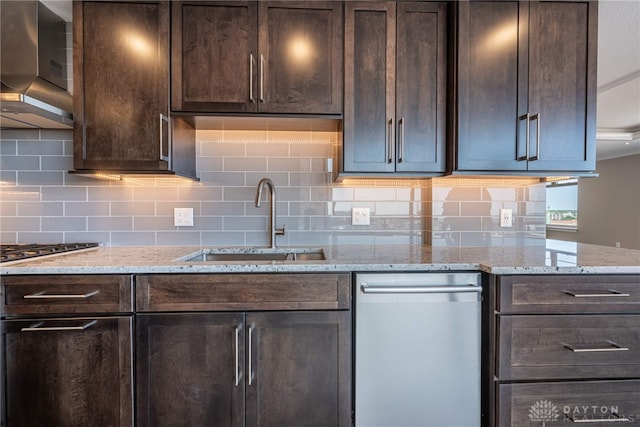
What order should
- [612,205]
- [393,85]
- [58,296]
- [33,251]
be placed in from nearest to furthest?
[58,296] → [33,251] → [393,85] → [612,205]

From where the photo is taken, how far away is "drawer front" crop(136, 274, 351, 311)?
124cm

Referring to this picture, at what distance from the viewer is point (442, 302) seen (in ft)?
4.22

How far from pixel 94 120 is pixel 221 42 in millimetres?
731

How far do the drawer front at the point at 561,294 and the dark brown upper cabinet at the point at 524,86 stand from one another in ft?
1.98

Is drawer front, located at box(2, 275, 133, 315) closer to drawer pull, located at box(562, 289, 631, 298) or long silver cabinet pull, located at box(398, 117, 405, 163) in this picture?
long silver cabinet pull, located at box(398, 117, 405, 163)

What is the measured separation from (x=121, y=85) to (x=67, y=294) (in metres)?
0.99

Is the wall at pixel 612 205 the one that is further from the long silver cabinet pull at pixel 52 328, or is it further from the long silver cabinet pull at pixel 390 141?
the long silver cabinet pull at pixel 52 328

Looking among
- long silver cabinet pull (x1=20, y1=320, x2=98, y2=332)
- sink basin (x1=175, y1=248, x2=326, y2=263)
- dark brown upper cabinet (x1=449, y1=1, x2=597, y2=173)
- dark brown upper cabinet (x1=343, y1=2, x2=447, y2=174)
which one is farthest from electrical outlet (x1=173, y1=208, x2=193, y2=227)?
dark brown upper cabinet (x1=449, y1=1, x2=597, y2=173)

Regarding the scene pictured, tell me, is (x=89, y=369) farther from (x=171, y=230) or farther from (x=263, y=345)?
(x=171, y=230)

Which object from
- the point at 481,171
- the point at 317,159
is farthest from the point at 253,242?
the point at 481,171

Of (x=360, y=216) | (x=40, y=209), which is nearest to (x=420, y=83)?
(x=360, y=216)

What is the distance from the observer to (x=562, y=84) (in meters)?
1.60

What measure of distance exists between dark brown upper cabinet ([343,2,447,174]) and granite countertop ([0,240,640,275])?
49 cm

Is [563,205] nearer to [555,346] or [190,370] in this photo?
[555,346]
